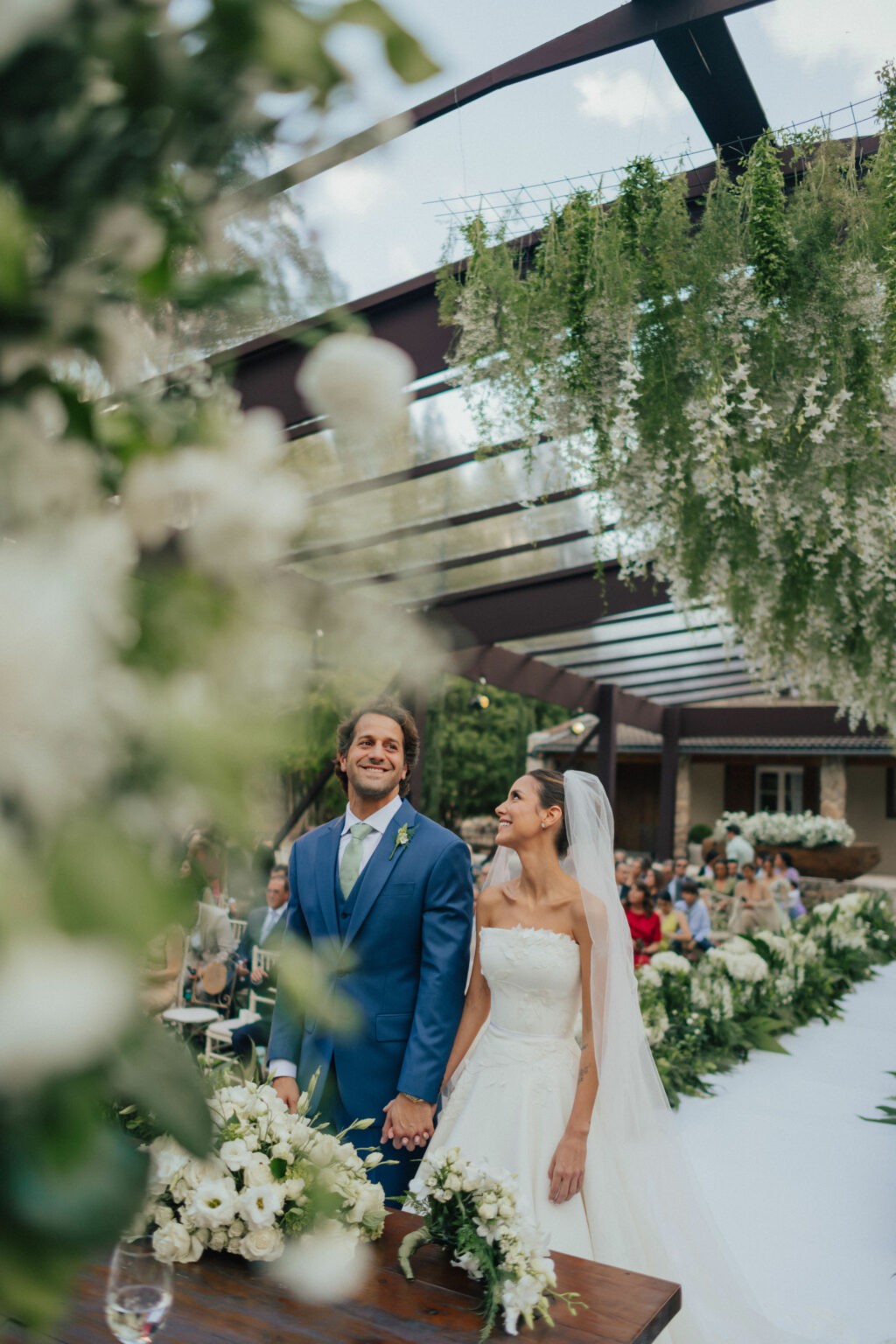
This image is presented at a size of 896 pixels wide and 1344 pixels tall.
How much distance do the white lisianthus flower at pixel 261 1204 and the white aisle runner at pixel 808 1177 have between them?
8.24ft

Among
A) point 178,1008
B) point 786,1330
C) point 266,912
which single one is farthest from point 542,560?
point 786,1330

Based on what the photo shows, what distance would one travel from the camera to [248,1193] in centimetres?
166

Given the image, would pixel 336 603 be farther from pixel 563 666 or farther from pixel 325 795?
pixel 325 795

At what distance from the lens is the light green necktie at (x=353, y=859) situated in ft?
9.25

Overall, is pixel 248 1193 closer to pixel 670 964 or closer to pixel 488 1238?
pixel 488 1238

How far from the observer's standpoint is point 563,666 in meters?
12.9

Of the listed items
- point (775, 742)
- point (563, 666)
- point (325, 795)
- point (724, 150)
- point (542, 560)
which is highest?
point (724, 150)

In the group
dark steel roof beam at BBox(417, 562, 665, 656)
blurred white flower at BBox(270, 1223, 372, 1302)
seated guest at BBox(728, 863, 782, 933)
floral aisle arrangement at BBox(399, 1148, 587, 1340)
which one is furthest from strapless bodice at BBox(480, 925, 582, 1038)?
seated guest at BBox(728, 863, 782, 933)

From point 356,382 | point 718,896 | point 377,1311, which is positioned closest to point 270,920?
point 377,1311

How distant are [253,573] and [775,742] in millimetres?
22503

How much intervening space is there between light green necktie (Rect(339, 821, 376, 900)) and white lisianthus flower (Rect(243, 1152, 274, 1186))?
1.09 meters

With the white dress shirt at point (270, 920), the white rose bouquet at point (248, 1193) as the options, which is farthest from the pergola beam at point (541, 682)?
the white rose bouquet at point (248, 1193)

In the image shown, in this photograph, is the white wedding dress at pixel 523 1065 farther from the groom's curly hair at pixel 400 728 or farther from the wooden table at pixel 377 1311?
the wooden table at pixel 377 1311

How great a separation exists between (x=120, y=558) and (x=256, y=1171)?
5.45 feet
